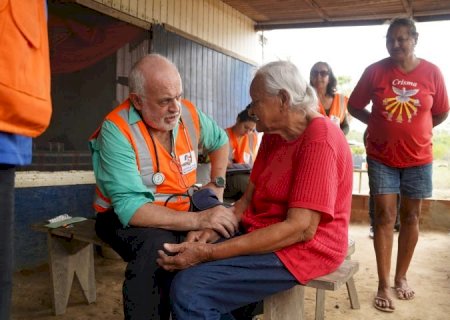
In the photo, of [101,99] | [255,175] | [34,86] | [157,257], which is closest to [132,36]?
[101,99]

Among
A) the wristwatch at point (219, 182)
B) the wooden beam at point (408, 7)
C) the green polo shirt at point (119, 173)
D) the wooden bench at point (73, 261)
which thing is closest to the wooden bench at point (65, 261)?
the wooden bench at point (73, 261)

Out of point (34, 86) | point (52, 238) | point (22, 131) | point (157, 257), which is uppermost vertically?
point (34, 86)

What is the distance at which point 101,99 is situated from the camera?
433cm

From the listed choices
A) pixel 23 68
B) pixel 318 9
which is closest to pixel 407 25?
pixel 23 68

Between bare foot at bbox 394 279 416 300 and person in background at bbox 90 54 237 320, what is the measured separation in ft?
5.82

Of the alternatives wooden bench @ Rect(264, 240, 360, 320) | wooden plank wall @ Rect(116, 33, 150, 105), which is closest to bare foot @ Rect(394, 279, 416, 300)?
wooden bench @ Rect(264, 240, 360, 320)

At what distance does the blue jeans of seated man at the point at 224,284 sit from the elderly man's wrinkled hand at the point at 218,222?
1.11 feet

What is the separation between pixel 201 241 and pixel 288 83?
2.72ft

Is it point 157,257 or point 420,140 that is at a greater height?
point 420,140

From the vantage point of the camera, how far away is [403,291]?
3.31 meters

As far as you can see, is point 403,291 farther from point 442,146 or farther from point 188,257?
point 442,146

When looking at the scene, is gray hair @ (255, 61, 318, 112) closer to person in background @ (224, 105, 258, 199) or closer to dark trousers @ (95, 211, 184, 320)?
Result: dark trousers @ (95, 211, 184, 320)

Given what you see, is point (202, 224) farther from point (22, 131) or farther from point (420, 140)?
point (420, 140)

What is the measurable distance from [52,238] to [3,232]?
1.82 m
